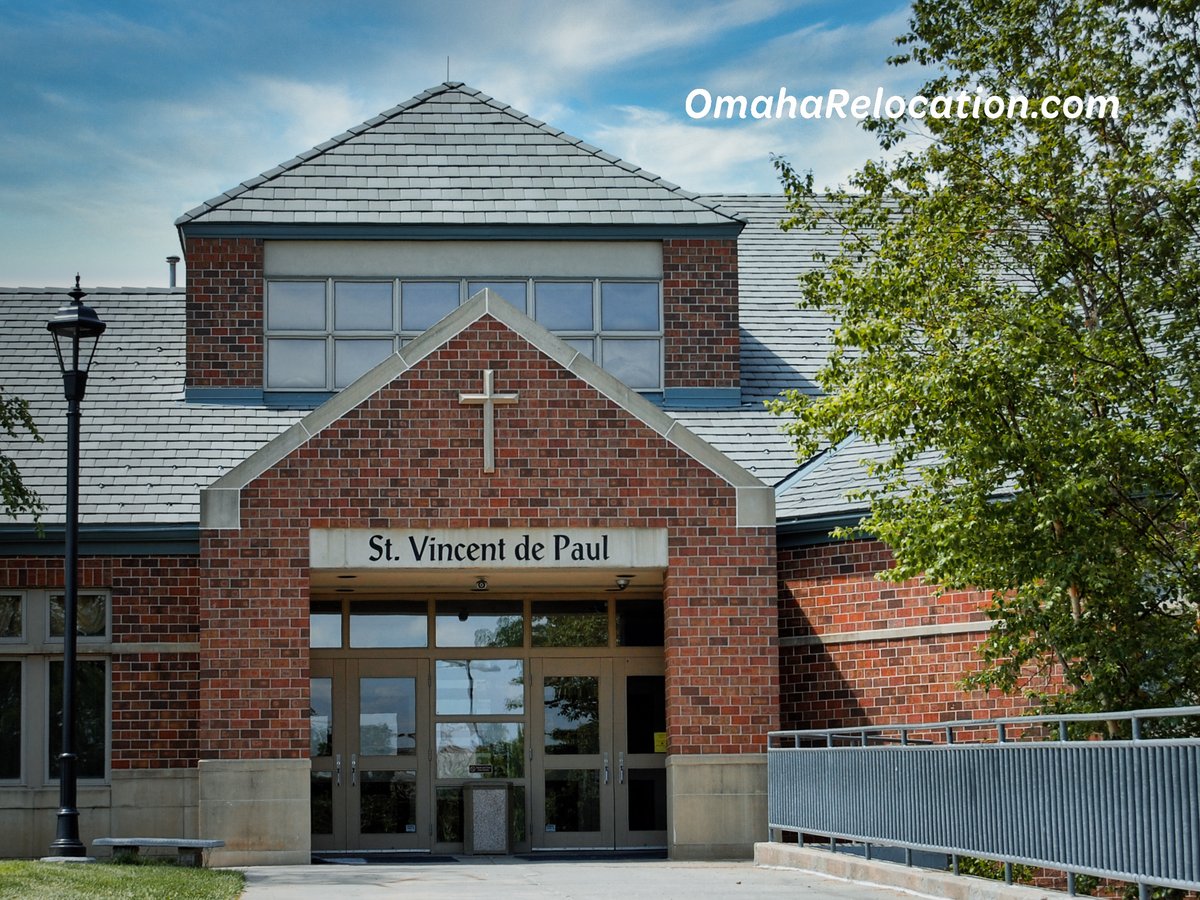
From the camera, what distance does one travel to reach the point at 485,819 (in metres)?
20.2

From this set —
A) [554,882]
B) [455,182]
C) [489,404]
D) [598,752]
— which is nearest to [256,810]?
[554,882]

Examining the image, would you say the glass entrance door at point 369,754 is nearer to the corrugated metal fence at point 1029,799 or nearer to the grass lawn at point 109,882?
the grass lawn at point 109,882

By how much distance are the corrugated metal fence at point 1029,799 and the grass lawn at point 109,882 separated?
5.47m

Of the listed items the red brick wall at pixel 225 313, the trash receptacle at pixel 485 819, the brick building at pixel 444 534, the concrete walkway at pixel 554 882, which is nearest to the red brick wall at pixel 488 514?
the brick building at pixel 444 534

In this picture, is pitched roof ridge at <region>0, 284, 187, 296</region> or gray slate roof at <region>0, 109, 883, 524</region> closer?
gray slate roof at <region>0, 109, 883, 524</region>

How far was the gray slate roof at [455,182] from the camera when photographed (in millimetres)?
22797

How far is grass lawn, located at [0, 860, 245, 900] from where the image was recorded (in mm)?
11953

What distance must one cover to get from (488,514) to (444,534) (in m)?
0.53

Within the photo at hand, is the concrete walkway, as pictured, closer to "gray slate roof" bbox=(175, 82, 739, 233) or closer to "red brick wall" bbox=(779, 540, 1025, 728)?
"red brick wall" bbox=(779, 540, 1025, 728)

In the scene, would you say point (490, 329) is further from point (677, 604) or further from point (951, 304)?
point (951, 304)

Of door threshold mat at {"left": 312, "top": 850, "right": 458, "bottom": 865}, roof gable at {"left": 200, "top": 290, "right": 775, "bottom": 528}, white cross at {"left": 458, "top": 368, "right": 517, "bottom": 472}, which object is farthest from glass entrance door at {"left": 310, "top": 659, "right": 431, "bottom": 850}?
white cross at {"left": 458, "top": 368, "right": 517, "bottom": 472}

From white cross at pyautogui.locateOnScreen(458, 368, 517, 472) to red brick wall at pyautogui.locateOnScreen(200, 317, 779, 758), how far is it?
98 mm

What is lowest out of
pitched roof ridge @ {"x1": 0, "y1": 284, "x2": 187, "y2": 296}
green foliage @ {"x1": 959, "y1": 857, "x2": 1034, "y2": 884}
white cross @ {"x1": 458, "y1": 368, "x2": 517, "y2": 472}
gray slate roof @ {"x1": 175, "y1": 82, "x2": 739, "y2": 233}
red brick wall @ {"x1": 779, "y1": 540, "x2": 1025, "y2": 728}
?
green foliage @ {"x1": 959, "y1": 857, "x2": 1034, "y2": 884}

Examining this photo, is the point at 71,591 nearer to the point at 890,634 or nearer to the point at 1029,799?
the point at 890,634
